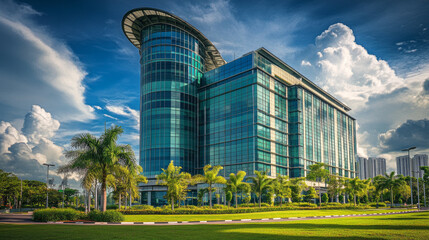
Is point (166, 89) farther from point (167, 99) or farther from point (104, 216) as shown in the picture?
point (104, 216)

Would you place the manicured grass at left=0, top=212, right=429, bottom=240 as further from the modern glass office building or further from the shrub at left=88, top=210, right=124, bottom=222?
the modern glass office building

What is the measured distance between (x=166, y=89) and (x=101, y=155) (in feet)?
216

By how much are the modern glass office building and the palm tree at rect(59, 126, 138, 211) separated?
55189mm

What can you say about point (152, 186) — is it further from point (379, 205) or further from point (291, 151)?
point (379, 205)

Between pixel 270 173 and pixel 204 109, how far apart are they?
1185 inches

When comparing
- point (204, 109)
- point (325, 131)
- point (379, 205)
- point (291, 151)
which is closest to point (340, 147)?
point (325, 131)

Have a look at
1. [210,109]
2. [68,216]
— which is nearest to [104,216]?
[68,216]

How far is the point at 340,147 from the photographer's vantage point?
128875 mm

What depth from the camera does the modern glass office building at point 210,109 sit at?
9000 centimetres

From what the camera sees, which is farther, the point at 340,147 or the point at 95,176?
the point at 340,147

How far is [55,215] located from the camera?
3106cm

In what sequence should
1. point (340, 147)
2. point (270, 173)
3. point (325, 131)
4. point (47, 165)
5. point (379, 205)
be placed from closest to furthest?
point (47, 165), point (379, 205), point (270, 173), point (325, 131), point (340, 147)

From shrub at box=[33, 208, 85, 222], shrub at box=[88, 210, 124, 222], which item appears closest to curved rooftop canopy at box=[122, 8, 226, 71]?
shrub at box=[33, 208, 85, 222]

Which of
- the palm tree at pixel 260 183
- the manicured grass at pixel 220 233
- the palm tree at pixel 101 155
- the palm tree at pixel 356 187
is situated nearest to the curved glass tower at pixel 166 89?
the palm tree at pixel 260 183
